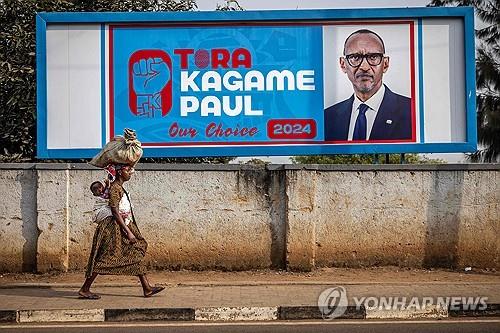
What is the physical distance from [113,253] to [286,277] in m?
2.76

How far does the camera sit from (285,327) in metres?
8.20

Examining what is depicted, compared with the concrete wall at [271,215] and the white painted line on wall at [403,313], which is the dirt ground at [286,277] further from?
the white painted line on wall at [403,313]

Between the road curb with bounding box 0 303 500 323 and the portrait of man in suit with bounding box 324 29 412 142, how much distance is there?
351 cm

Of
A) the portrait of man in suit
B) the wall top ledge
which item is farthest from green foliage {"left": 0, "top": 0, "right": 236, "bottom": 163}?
the portrait of man in suit

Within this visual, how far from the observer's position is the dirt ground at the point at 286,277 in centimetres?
1056

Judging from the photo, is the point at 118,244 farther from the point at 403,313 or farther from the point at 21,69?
the point at 21,69

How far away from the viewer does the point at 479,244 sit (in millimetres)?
11219

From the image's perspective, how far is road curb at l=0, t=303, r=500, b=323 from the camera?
8.55 m

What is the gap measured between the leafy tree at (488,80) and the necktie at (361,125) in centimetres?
2161

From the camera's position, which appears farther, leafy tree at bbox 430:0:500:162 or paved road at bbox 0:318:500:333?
leafy tree at bbox 430:0:500:162

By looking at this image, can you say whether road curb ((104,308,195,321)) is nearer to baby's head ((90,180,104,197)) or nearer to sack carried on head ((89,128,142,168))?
baby's head ((90,180,104,197))

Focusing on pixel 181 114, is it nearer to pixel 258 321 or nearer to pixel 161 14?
pixel 161 14

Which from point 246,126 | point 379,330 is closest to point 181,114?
point 246,126

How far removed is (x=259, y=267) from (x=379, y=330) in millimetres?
3415
